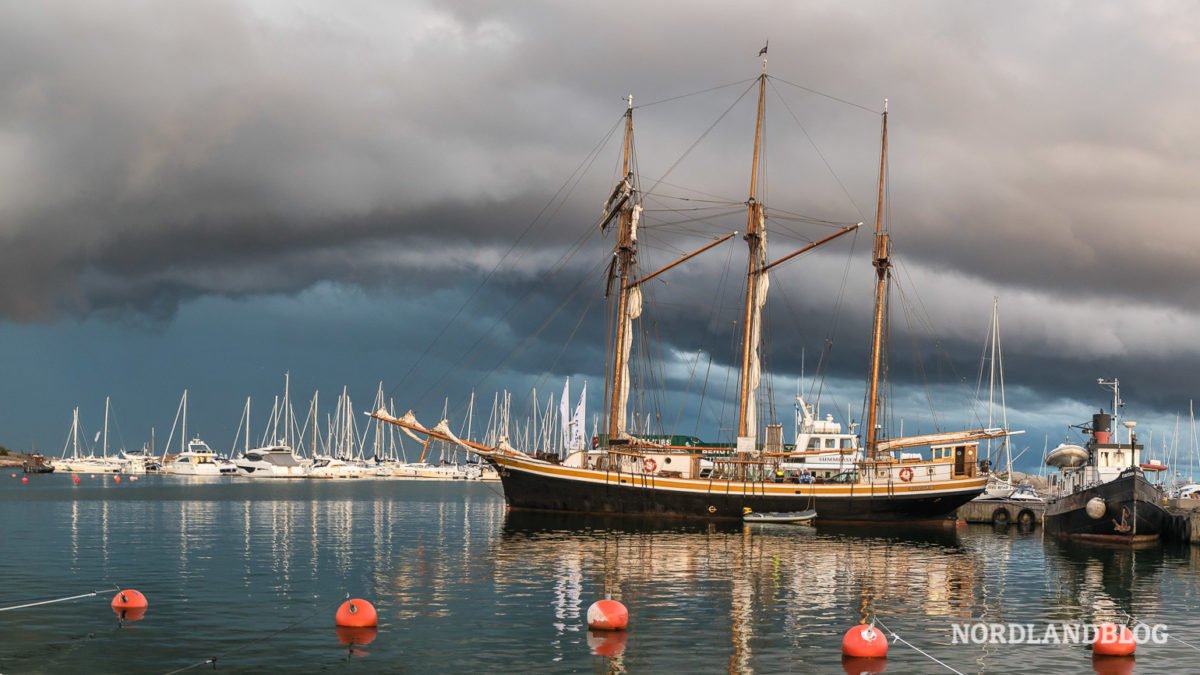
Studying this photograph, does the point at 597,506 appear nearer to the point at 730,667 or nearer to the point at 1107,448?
the point at 1107,448

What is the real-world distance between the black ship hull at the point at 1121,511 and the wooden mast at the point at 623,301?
1412 inches

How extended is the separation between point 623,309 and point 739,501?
20906 millimetres

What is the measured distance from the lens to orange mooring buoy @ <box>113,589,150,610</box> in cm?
3659

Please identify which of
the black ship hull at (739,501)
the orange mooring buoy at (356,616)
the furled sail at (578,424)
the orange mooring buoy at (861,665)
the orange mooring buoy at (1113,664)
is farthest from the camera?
the furled sail at (578,424)

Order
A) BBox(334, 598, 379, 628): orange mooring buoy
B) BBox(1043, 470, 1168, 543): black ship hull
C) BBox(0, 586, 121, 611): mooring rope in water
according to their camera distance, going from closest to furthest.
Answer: BBox(334, 598, 379, 628): orange mooring buoy, BBox(0, 586, 121, 611): mooring rope in water, BBox(1043, 470, 1168, 543): black ship hull

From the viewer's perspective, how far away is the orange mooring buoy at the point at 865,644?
30.7 m

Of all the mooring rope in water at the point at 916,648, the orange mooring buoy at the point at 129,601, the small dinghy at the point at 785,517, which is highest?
the orange mooring buoy at the point at 129,601

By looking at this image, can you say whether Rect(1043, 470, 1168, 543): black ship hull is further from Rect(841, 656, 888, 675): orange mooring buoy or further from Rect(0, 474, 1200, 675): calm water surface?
Rect(841, 656, 888, 675): orange mooring buoy

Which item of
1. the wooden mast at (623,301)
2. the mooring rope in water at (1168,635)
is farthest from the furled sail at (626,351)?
the mooring rope in water at (1168,635)

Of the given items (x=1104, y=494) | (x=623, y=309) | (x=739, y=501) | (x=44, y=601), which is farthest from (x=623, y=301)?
(x=44, y=601)

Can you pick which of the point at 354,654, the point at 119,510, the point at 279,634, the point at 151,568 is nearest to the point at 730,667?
the point at 354,654

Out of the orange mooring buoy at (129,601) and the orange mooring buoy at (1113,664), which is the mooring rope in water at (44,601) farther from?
the orange mooring buoy at (1113,664)

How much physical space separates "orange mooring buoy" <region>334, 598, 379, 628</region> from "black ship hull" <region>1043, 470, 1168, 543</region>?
52.6 meters

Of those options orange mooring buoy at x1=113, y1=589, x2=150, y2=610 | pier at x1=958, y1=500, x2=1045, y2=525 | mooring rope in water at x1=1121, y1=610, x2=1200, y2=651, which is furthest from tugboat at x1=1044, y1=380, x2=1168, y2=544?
orange mooring buoy at x1=113, y1=589, x2=150, y2=610
